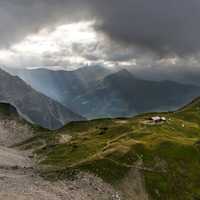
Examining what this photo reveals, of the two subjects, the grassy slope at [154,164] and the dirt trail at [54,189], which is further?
the grassy slope at [154,164]

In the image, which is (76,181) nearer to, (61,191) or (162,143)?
(61,191)

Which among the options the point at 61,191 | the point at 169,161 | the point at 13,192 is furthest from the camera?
the point at 169,161

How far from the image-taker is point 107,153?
14862cm

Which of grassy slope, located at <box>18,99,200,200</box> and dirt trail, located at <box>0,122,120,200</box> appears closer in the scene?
dirt trail, located at <box>0,122,120,200</box>

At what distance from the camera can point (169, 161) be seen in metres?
147

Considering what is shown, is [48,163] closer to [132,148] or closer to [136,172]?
[132,148]

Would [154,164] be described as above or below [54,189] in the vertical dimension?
→ above

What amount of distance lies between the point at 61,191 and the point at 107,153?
136ft

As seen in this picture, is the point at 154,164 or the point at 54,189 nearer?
the point at 54,189

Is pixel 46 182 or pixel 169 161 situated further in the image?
pixel 169 161

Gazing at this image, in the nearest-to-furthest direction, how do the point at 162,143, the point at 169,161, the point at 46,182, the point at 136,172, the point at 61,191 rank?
the point at 61,191 < the point at 46,182 < the point at 136,172 < the point at 169,161 < the point at 162,143

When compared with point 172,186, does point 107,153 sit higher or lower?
higher

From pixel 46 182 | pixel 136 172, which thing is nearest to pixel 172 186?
pixel 136 172

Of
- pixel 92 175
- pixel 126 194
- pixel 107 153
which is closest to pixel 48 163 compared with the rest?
pixel 107 153
